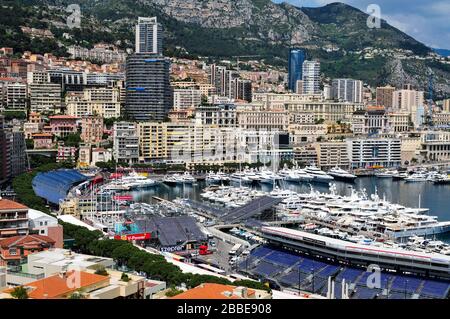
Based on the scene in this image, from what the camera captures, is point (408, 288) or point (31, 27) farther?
point (31, 27)

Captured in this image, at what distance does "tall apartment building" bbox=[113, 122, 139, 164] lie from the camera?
17031mm

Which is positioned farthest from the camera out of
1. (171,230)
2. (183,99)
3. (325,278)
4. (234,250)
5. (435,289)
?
(183,99)

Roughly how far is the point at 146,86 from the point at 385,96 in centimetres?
1336

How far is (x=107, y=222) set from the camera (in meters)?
9.58

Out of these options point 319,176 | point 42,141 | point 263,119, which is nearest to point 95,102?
point 42,141

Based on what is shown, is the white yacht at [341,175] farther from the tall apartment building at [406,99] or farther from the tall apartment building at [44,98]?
the tall apartment building at [406,99]

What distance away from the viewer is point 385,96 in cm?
2984

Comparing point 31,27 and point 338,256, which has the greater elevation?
point 31,27

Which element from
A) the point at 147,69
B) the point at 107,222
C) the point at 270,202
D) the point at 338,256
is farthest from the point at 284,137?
the point at 338,256

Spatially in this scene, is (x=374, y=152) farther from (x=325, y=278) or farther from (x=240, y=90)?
(x=325, y=278)

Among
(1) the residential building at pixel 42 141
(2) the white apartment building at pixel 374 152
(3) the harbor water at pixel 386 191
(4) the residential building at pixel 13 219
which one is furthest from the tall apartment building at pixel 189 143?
(4) the residential building at pixel 13 219

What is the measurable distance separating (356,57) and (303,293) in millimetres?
30392
